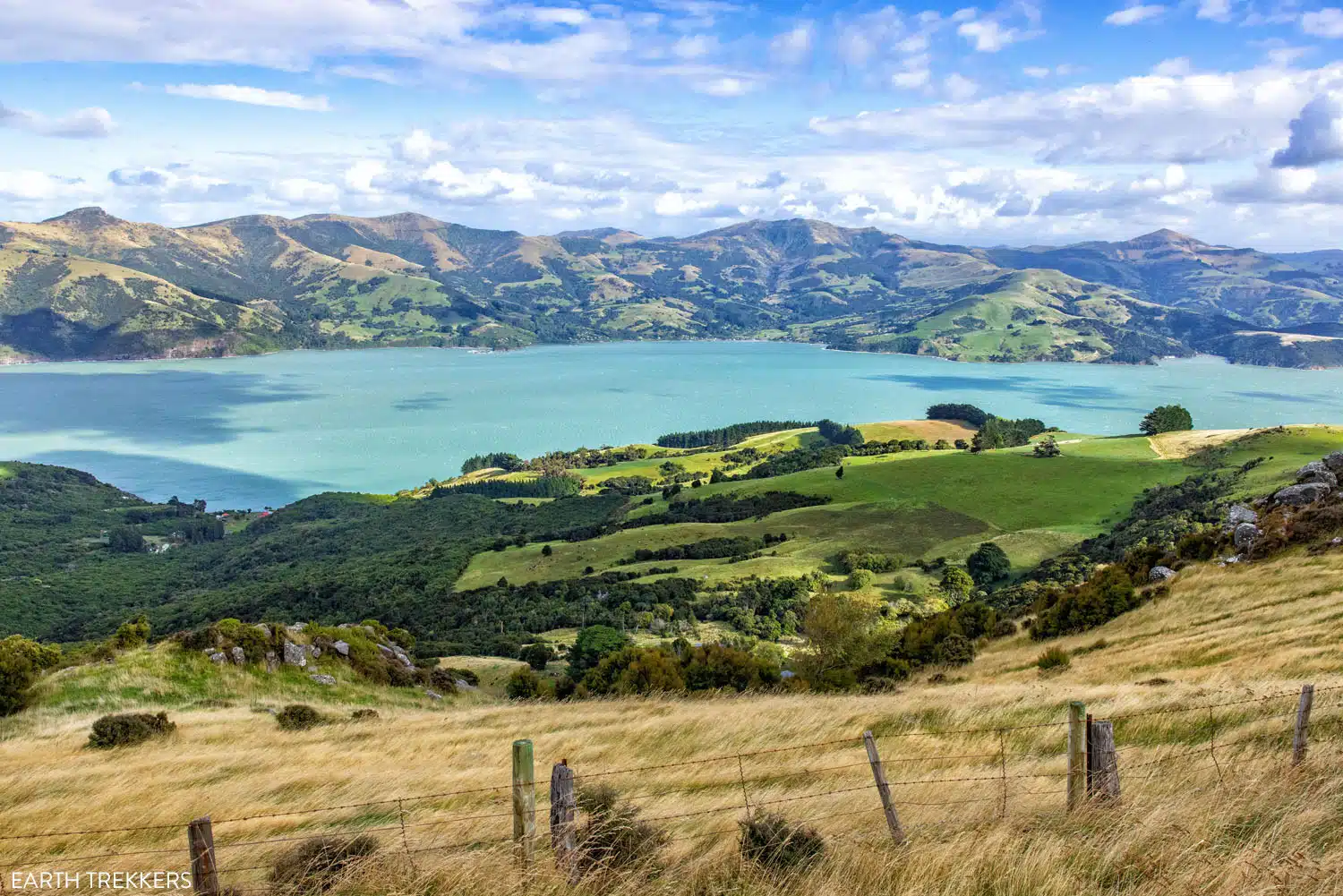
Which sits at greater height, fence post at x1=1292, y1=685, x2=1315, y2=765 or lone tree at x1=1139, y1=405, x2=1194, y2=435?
fence post at x1=1292, y1=685, x2=1315, y2=765

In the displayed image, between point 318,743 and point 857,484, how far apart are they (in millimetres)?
103470

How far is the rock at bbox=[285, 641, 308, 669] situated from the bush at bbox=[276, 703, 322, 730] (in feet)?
24.2

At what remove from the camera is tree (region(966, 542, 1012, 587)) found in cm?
7012

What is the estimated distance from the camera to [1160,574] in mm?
34031

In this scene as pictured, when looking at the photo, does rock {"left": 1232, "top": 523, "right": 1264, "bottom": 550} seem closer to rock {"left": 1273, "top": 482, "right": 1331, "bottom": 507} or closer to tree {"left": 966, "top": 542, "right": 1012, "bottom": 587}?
rock {"left": 1273, "top": 482, "right": 1331, "bottom": 507}

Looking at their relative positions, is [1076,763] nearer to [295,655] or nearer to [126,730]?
[126,730]

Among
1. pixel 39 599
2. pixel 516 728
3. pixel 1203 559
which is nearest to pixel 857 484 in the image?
pixel 1203 559

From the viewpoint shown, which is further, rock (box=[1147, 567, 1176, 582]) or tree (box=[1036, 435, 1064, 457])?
tree (box=[1036, 435, 1064, 457])

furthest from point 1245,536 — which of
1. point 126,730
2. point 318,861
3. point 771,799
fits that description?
point 126,730

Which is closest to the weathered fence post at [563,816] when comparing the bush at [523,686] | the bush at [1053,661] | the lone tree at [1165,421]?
the bush at [1053,661]

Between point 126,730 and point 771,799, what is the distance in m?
19.3

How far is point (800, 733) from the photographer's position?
51.3ft

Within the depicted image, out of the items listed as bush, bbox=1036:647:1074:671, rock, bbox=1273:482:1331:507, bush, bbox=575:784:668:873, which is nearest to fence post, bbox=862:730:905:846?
bush, bbox=575:784:668:873

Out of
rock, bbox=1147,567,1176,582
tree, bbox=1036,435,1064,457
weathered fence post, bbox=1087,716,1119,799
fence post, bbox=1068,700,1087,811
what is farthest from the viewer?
tree, bbox=1036,435,1064,457
